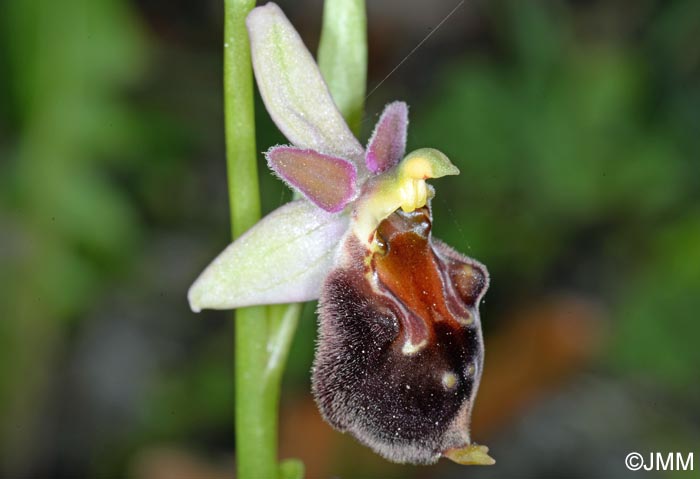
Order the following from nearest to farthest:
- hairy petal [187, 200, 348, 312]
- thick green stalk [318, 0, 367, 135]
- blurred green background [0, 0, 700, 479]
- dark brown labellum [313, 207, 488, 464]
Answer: dark brown labellum [313, 207, 488, 464] → hairy petal [187, 200, 348, 312] → thick green stalk [318, 0, 367, 135] → blurred green background [0, 0, 700, 479]

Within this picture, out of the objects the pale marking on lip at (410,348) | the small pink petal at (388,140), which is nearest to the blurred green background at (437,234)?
the small pink petal at (388,140)

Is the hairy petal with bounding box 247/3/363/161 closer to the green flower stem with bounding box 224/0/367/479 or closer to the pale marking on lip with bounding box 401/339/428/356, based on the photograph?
the green flower stem with bounding box 224/0/367/479

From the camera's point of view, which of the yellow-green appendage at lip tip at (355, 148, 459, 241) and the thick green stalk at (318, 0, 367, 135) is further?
the thick green stalk at (318, 0, 367, 135)

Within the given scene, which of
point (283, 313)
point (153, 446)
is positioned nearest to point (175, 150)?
point (153, 446)

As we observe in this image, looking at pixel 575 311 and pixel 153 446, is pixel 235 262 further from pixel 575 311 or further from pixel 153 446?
pixel 575 311

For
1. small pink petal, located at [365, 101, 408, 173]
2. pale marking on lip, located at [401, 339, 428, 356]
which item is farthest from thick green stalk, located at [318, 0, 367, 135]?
pale marking on lip, located at [401, 339, 428, 356]

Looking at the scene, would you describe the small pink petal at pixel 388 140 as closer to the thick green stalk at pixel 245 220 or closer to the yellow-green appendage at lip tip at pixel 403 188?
the yellow-green appendage at lip tip at pixel 403 188

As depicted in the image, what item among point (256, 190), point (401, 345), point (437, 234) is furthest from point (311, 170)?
point (437, 234)

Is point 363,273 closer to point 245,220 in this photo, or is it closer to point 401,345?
point 401,345
